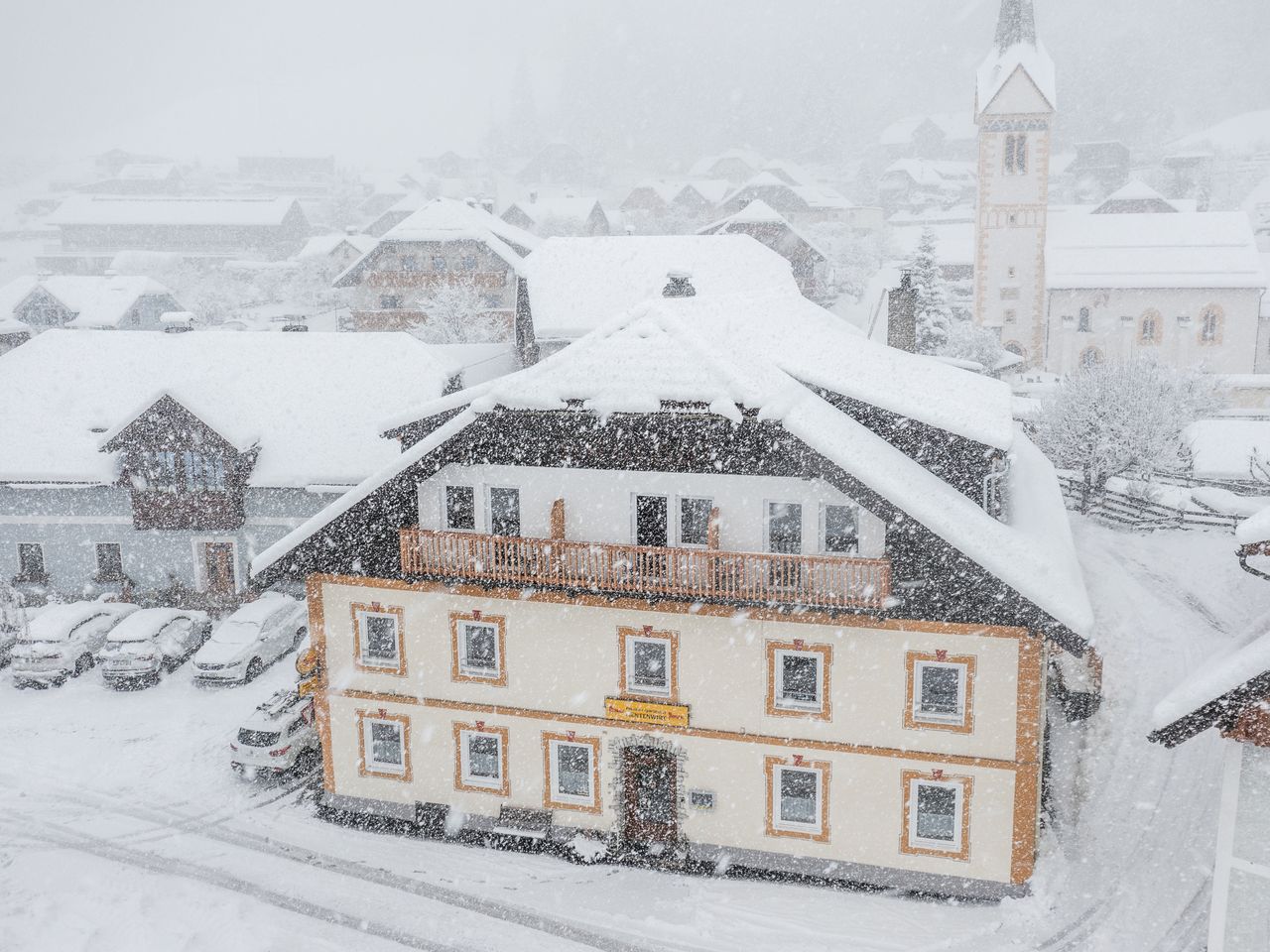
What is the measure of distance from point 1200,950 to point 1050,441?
88.0ft

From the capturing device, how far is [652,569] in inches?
674

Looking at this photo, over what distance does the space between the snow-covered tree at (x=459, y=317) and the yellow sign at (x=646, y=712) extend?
38911 mm

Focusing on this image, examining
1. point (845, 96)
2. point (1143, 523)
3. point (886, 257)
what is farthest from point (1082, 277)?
point (845, 96)

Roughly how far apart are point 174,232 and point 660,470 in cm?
9689

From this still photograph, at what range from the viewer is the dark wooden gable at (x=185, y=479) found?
92.2ft

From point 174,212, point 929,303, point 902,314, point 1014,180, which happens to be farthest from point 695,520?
point 174,212

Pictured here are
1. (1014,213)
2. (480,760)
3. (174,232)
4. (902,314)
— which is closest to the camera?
(480,760)

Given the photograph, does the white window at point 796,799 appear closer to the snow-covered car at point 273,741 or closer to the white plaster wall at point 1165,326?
Answer: the snow-covered car at point 273,741

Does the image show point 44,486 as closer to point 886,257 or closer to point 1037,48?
point 1037,48

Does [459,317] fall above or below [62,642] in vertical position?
above

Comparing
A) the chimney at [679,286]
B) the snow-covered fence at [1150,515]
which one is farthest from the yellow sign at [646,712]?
the snow-covered fence at [1150,515]

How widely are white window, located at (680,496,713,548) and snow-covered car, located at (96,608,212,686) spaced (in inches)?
614

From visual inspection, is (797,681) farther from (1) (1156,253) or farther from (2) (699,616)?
(1) (1156,253)

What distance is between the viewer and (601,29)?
570ft
